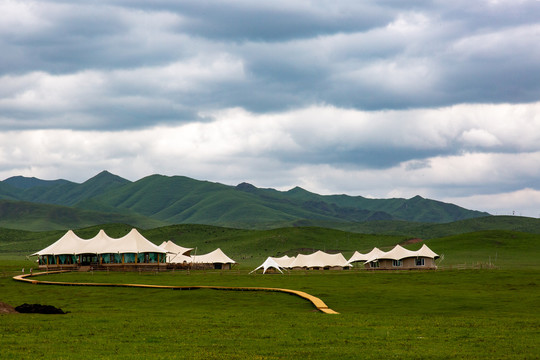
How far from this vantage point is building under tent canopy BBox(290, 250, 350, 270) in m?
124

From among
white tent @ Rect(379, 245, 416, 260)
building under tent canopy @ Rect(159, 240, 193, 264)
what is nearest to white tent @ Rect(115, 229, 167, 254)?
building under tent canopy @ Rect(159, 240, 193, 264)

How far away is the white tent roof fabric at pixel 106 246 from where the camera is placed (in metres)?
109

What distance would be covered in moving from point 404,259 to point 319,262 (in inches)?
621

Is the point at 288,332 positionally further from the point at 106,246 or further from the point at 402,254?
the point at 402,254

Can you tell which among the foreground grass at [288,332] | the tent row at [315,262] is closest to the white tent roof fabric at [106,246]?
the tent row at [315,262]

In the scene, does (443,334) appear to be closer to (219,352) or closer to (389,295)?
(219,352)

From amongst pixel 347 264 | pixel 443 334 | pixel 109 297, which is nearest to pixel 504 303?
pixel 443 334

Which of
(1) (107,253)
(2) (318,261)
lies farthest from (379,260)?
(1) (107,253)

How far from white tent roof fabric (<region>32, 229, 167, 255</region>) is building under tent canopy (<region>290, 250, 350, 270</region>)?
26795 millimetres

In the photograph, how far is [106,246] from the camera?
110875mm

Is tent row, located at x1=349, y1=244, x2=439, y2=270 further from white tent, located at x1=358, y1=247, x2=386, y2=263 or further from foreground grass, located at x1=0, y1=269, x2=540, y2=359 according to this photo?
foreground grass, located at x1=0, y1=269, x2=540, y2=359

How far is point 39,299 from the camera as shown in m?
57.3

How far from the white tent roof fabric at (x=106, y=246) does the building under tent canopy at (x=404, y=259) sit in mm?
40443

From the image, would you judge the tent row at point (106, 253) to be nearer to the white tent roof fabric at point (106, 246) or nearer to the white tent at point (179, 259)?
the white tent roof fabric at point (106, 246)
